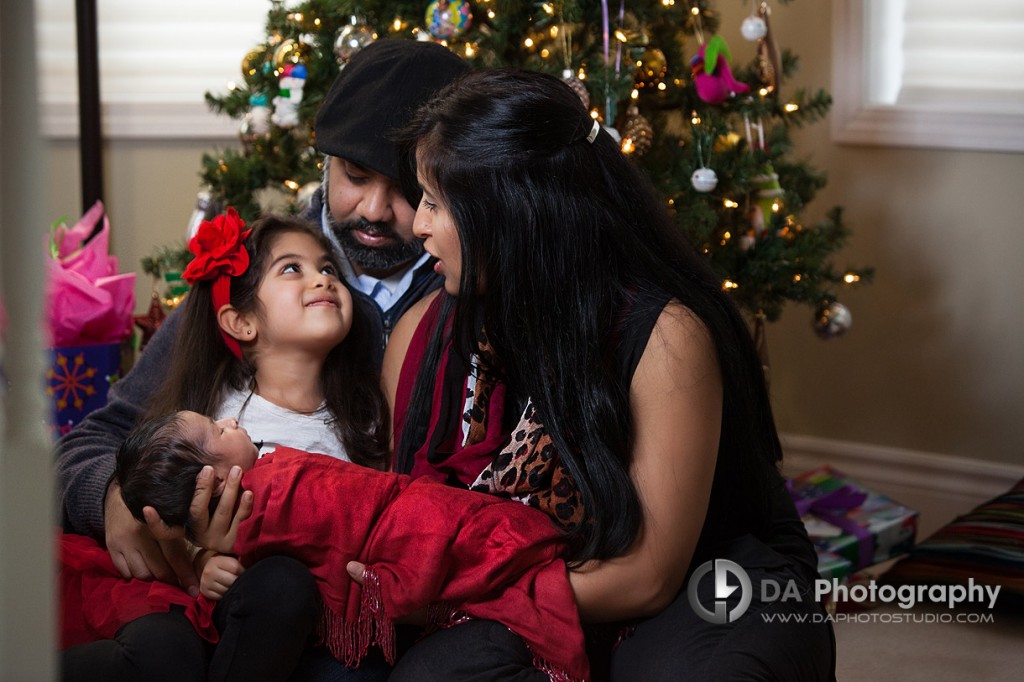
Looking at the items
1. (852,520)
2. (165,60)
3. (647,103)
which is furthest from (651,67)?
(165,60)

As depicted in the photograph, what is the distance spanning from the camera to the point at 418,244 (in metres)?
1.85

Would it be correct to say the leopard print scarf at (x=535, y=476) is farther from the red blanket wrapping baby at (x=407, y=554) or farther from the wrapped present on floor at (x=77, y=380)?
the wrapped present on floor at (x=77, y=380)

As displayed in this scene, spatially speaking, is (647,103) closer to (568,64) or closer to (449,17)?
(568,64)

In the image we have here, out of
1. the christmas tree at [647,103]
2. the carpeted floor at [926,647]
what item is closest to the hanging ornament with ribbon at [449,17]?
the christmas tree at [647,103]

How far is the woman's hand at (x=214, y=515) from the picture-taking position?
4.76 ft

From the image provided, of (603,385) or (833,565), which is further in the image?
(833,565)

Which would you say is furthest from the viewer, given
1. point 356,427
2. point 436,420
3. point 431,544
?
point 356,427

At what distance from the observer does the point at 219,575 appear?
4.76 ft

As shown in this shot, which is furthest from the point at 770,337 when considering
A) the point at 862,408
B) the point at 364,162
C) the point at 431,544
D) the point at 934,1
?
the point at 431,544

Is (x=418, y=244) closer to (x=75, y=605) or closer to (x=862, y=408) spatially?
(x=75, y=605)

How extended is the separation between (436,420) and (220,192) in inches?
45.7

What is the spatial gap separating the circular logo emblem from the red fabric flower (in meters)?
0.86

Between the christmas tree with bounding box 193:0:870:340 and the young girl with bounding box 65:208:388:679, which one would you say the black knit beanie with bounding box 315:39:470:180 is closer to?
the young girl with bounding box 65:208:388:679

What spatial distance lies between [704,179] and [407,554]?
1.11 m
